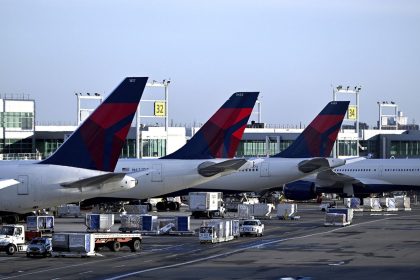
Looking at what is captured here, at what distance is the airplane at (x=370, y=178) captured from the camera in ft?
336

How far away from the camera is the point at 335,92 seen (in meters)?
143

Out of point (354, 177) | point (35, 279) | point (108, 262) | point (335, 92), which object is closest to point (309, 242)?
point (108, 262)

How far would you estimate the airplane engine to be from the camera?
96.3 m

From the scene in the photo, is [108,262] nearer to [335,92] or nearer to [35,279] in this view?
[35,279]

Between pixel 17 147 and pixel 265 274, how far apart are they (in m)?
78.0

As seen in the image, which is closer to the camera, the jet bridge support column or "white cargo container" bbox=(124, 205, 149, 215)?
"white cargo container" bbox=(124, 205, 149, 215)

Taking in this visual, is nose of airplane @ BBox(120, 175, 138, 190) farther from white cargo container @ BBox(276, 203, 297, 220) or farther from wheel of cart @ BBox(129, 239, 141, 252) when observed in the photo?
white cargo container @ BBox(276, 203, 297, 220)

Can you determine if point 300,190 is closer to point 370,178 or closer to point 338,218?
point 370,178

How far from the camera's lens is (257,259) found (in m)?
47.4

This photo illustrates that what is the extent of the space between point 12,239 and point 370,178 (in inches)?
2386

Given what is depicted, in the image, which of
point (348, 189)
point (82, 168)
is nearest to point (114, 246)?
point (82, 168)

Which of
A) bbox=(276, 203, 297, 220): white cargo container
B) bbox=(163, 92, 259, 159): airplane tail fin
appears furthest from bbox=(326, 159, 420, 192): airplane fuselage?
bbox=(163, 92, 259, 159): airplane tail fin

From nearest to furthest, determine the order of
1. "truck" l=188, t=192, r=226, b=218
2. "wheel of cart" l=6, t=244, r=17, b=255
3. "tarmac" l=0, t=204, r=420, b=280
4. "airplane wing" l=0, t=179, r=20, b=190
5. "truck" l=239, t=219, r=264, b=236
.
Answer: "tarmac" l=0, t=204, r=420, b=280 → "airplane wing" l=0, t=179, r=20, b=190 → "wheel of cart" l=6, t=244, r=17, b=255 → "truck" l=239, t=219, r=264, b=236 → "truck" l=188, t=192, r=226, b=218

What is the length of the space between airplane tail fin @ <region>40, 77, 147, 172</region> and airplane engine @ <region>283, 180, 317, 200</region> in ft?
165
